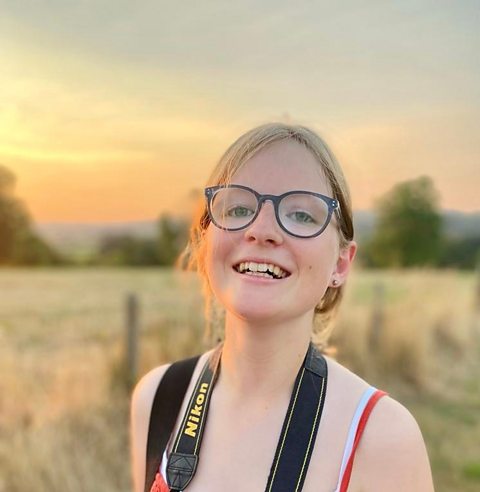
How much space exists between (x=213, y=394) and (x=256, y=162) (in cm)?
53

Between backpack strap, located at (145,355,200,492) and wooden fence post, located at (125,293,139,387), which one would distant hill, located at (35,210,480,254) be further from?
backpack strap, located at (145,355,200,492)

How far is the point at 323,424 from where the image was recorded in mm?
1178

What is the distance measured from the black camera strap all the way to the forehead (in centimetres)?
37

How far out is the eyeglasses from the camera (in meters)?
1.16

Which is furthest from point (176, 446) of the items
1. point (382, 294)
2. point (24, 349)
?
point (382, 294)

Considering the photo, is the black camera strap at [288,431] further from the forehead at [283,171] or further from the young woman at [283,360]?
the forehead at [283,171]

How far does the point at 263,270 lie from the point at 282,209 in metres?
0.12

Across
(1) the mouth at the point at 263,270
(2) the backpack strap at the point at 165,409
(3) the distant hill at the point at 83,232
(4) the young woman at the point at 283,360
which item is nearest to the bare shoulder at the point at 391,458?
(4) the young woman at the point at 283,360

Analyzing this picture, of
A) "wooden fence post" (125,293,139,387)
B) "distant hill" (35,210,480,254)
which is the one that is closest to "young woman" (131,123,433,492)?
"distant hill" (35,210,480,254)

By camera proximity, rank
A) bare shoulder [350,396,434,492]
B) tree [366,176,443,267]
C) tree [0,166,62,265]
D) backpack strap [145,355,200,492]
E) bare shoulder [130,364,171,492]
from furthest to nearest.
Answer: tree [366,176,443,267] < tree [0,166,62,265] < bare shoulder [130,364,171,492] < backpack strap [145,355,200,492] < bare shoulder [350,396,434,492]

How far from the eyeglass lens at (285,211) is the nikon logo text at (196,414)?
396 millimetres

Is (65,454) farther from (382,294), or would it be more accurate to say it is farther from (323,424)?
(382,294)

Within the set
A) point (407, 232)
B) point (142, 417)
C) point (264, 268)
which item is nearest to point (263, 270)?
point (264, 268)

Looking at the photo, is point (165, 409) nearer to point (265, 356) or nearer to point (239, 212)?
point (265, 356)
